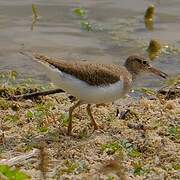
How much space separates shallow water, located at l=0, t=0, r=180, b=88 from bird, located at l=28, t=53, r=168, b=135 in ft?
7.30

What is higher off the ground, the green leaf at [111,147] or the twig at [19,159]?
the twig at [19,159]

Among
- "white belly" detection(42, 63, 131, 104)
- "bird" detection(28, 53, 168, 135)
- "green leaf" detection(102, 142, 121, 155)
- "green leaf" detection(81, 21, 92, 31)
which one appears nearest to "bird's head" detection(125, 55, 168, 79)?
"bird" detection(28, 53, 168, 135)

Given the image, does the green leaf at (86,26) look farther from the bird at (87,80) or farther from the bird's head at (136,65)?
the bird at (87,80)

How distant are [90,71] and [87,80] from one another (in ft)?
0.42

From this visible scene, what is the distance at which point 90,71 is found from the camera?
6.50 m

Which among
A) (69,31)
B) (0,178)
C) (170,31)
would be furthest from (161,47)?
(0,178)

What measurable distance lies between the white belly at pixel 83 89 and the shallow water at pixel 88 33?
7.74 ft

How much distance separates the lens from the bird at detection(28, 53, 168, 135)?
A: 6.31 metres

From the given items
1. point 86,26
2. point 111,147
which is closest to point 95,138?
point 111,147

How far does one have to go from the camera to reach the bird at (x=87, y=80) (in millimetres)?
6312

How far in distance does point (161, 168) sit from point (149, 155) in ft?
1.04

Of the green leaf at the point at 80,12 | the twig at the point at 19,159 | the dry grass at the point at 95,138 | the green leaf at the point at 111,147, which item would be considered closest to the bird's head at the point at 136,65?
the dry grass at the point at 95,138

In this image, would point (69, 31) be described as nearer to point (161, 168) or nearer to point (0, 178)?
point (161, 168)

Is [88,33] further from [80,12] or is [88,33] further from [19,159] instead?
[19,159]
